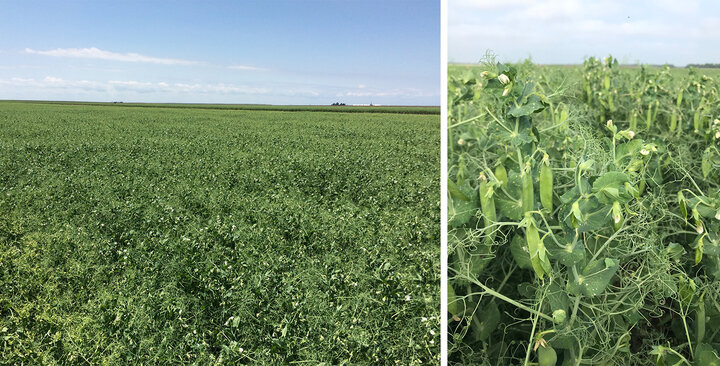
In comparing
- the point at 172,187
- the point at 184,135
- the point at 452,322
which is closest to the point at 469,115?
the point at 452,322

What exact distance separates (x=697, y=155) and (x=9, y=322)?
340 centimetres

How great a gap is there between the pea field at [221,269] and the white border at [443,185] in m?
0.65

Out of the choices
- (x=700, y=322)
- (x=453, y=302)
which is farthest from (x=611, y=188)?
(x=700, y=322)

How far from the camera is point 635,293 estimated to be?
1063 millimetres

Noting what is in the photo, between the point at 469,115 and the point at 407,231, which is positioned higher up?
the point at 469,115

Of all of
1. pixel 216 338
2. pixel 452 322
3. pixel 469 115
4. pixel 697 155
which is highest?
pixel 469 115

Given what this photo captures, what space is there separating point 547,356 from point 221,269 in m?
2.38

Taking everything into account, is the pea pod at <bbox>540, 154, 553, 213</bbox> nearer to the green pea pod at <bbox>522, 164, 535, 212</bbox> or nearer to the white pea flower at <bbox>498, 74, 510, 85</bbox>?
the green pea pod at <bbox>522, 164, 535, 212</bbox>

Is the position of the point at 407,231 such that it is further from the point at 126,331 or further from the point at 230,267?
the point at 126,331

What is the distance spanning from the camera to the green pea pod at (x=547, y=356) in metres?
0.96

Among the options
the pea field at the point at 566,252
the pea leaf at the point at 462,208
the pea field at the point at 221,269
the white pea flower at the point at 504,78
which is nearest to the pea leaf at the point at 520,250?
the pea field at the point at 566,252

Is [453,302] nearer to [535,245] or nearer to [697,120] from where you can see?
[535,245]

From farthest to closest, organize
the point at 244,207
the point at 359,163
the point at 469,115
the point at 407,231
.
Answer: the point at 359,163 < the point at 244,207 < the point at 407,231 < the point at 469,115

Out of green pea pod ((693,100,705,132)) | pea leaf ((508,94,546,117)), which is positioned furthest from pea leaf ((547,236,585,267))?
green pea pod ((693,100,705,132))
